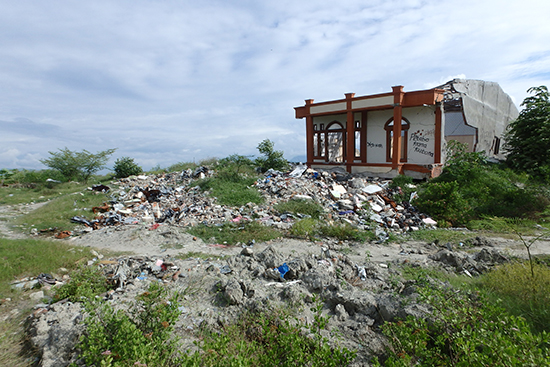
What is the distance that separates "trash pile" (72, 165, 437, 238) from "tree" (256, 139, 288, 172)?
4.81ft

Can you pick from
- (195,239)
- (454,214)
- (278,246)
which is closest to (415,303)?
(278,246)

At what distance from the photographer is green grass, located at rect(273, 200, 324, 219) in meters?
9.39

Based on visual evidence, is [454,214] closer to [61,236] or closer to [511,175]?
[511,175]

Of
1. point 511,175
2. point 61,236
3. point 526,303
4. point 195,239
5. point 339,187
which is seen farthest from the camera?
point 511,175

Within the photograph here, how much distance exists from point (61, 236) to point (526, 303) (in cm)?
1082

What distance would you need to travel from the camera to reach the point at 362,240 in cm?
752

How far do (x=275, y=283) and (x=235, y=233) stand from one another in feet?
11.9

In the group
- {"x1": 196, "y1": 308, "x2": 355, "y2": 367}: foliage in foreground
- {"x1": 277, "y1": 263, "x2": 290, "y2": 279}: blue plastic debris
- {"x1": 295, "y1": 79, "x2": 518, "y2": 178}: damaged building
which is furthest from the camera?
{"x1": 295, "y1": 79, "x2": 518, "y2": 178}: damaged building

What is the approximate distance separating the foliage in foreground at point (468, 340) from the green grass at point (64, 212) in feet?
34.6

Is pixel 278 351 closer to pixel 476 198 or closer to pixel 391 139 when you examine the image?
pixel 476 198

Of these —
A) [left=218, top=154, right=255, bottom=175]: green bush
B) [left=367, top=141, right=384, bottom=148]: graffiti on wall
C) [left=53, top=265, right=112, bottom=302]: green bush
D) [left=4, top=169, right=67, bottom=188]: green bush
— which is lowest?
[left=53, top=265, right=112, bottom=302]: green bush

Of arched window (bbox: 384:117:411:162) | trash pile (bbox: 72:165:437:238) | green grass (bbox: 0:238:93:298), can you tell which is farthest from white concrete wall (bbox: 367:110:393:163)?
green grass (bbox: 0:238:93:298)

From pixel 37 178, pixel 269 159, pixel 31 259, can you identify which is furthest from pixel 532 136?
pixel 37 178

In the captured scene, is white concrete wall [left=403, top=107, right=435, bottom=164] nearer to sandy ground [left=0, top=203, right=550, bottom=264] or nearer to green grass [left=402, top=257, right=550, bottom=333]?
sandy ground [left=0, top=203, right=550, bottom=264]
